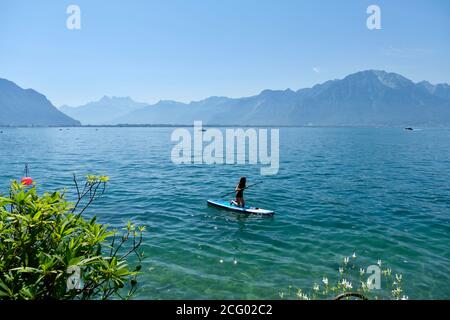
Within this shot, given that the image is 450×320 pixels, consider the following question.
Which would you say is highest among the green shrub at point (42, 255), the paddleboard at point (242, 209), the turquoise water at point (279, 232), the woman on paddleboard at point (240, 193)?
the green shrub at point (42, 255)

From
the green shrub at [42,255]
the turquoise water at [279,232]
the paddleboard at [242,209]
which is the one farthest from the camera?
the paddleboard at [242,209]

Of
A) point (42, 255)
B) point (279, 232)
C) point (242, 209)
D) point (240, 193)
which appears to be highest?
point (42, 255)

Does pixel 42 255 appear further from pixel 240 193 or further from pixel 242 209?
pixel 240 193

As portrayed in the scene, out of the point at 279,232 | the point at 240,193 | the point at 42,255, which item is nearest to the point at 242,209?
the point at 240,193

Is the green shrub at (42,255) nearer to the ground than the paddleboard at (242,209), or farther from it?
farther from it

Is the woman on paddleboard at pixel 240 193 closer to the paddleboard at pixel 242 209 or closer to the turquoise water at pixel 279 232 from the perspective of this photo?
the paddleboard at pixel 242 209

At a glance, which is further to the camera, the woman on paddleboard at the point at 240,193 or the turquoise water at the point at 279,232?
the woman on paddleboard at the point at 240,193

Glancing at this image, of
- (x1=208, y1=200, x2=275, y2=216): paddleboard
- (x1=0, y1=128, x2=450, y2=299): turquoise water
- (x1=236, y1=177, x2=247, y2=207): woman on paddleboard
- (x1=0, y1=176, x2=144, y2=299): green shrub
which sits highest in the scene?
(x1=0, y1=176, x2=144, y2=299): green shrub

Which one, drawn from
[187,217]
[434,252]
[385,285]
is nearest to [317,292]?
[385,285]

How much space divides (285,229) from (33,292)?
16.5 metres

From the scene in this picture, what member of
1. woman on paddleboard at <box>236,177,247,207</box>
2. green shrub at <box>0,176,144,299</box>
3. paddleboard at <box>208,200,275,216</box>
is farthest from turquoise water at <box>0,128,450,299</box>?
green shrub at <box>0,176,144,299</box>

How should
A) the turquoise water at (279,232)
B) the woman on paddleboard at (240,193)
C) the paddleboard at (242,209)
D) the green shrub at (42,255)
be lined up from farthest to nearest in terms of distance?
the woman on paddleboard at (240,193)
the paddleboard at (242,209)
the turquoise water at (279,232)
the green shrub at (42,255)

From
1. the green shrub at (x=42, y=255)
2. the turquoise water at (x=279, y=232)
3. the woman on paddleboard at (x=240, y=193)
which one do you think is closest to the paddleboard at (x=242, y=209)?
the woman on paddleboard at (x=240, y=193)

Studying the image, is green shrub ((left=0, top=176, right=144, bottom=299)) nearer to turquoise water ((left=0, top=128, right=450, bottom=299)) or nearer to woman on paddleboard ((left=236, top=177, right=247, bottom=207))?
turquoise water ((left=0, top=128, right=450, bottom=299))
